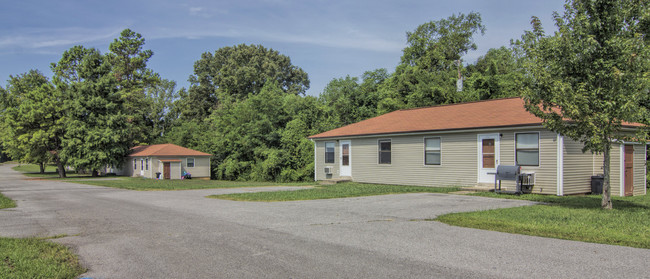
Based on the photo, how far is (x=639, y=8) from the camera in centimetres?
1109

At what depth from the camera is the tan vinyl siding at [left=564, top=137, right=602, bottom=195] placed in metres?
15.9

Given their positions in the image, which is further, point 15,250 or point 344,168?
point 344,168

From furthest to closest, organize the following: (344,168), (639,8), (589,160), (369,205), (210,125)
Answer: (210,125) → (344,168) → (589,160) → (369,205) → (639,8)

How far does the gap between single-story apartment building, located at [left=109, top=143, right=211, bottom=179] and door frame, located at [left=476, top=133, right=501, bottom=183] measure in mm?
28848

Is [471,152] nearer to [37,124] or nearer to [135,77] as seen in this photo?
[37,124]

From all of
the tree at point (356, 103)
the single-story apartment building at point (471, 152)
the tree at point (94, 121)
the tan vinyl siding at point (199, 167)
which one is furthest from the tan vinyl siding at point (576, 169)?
the tree at point (94, 121)

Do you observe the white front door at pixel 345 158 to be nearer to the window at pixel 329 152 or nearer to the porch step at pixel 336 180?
the porch step at pixel 336 180

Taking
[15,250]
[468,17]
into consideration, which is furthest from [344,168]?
[468,17]

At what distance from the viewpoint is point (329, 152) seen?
86.1 feet

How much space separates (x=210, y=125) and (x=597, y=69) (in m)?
43.4

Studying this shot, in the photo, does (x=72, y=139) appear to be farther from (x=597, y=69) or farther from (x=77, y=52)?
(x=597, y=69)

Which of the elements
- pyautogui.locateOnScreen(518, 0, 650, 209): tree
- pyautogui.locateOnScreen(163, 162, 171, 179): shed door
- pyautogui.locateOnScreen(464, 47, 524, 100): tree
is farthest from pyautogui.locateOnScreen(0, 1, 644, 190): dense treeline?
pyautogui.locateOnScreen(518, 0, 650, 209): tree

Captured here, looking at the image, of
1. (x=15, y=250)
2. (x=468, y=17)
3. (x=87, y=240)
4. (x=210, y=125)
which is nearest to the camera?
(x=15, y=250)

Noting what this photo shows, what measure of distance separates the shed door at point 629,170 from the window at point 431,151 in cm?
711
